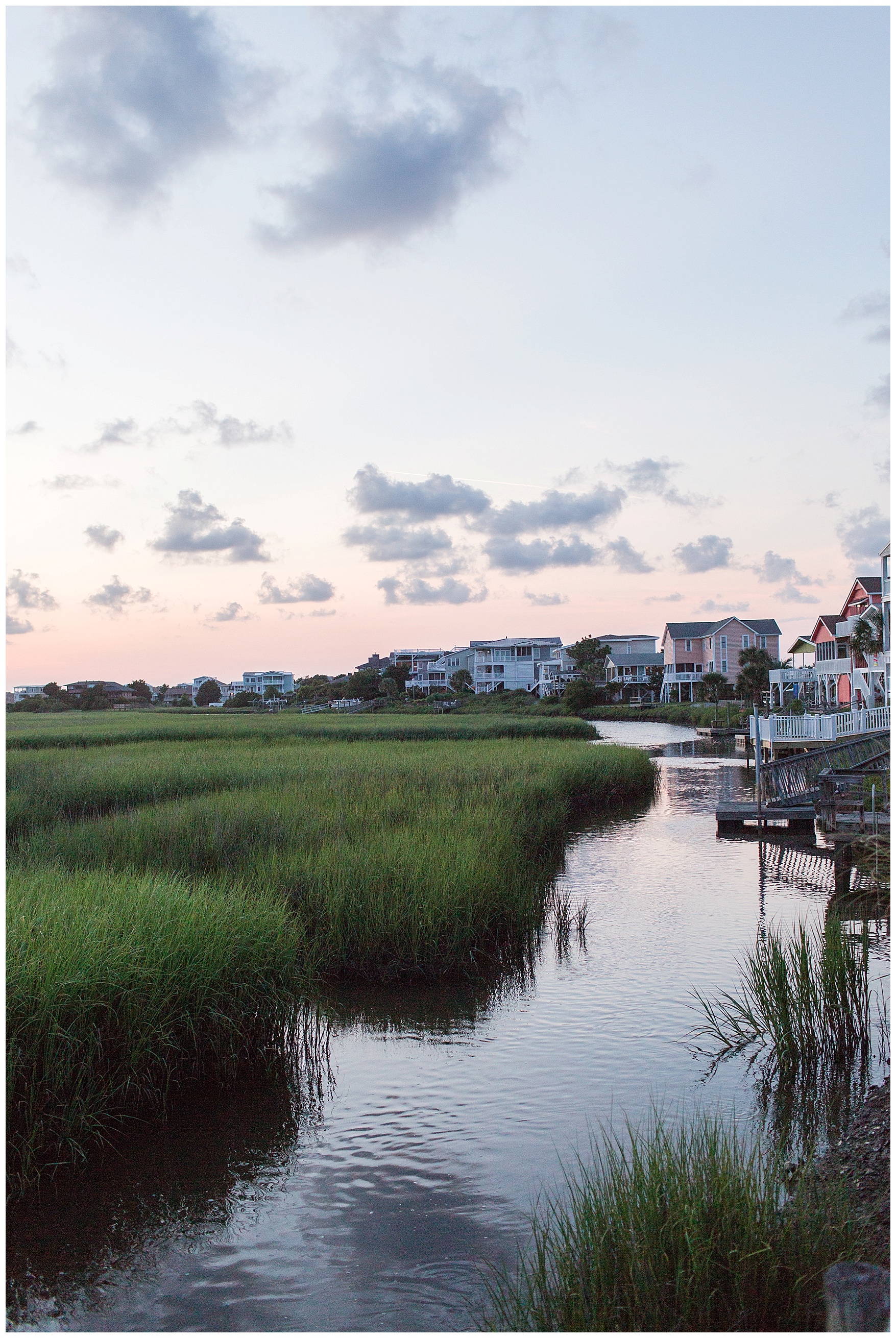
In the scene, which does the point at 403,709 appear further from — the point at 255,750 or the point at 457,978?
the point at 457,978

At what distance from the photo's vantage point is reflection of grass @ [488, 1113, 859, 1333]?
13.6ft

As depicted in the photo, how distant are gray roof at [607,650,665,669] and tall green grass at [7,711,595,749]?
50.4m

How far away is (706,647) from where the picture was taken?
308ft

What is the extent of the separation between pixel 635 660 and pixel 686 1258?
362 ft

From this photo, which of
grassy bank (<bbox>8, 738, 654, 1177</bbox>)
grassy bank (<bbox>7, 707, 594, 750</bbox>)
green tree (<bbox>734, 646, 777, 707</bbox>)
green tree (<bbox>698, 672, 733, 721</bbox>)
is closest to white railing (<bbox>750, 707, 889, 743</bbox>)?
grassy bank (<bbox>8, 738, 654, 1177</bbox>)

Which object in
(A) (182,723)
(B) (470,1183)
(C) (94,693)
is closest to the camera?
(B) (470,1183)

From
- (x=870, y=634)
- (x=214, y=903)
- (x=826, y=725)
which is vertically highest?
(x=870, y=634)

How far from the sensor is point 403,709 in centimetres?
9225

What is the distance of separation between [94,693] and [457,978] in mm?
99844

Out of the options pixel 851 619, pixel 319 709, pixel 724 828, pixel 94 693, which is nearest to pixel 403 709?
pixel 319 709

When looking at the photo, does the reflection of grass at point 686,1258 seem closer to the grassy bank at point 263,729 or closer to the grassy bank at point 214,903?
the grassy bank at point 214,903

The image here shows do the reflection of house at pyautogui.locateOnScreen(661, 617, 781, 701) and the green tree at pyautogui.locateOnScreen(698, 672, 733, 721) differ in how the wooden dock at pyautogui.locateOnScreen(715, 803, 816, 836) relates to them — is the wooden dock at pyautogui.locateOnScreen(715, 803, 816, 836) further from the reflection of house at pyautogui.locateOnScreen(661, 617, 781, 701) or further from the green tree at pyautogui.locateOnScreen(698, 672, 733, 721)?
the reflection of house at pyautogui.locateOnScreen(661, 617, 781, 701)

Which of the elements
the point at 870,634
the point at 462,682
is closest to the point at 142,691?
the point at 462,682

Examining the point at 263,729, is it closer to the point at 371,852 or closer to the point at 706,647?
the point at 371,852
